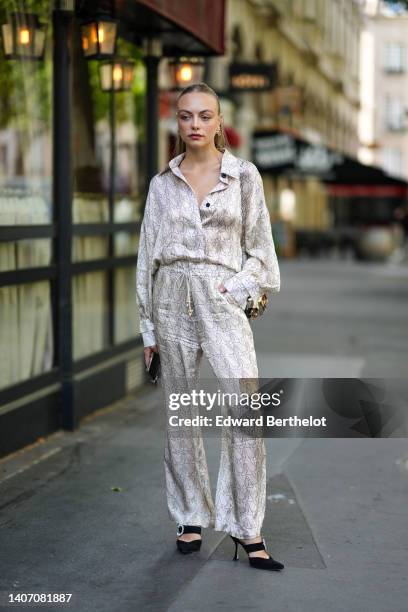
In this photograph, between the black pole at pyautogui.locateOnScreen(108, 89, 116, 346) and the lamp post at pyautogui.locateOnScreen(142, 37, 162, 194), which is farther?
the lamp post at pyautogui.locateOnScreen(142, 37, 162, 194)

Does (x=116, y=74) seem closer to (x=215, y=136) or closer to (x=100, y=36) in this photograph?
(x=100, y=36)

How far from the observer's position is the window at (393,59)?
7450cm

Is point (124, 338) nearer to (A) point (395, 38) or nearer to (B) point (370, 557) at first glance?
(B) point (370, 557)

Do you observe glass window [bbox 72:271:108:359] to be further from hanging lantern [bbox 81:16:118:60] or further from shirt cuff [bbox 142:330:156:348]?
shirt cuff [bbox 142:330:156:348]

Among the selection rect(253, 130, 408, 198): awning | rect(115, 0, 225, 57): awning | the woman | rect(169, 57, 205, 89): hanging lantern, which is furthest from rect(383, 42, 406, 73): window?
the woman

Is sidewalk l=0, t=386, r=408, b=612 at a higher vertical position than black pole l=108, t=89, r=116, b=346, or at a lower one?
lower

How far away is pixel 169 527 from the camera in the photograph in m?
5.40

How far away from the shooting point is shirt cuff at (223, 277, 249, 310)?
4707 mm

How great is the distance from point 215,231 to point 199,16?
4289 millimetres

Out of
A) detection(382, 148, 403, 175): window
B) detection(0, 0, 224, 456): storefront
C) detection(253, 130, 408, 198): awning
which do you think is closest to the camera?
detection(0, 0, 224, 456): storefront

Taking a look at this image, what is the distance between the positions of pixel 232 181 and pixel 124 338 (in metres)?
4.58

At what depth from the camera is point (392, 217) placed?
42531 mm

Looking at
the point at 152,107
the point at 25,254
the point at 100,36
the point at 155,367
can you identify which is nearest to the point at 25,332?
the point at 25,254

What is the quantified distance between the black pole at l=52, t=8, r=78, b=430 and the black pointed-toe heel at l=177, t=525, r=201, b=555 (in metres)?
2.74
